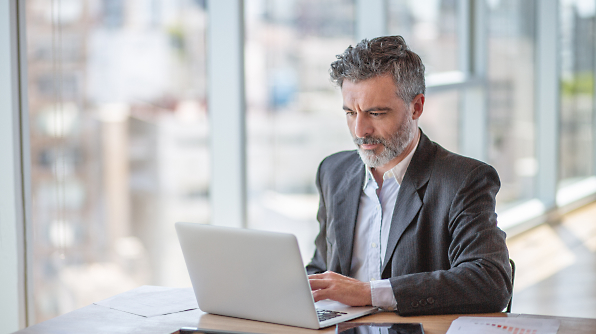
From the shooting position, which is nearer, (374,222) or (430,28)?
(374,222)

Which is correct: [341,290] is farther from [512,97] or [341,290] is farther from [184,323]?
[512,97]

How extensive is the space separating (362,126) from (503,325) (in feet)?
2.45

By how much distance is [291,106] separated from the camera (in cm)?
367

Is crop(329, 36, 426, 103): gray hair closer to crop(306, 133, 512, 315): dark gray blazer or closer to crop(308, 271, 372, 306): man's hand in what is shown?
crop(306, 133, 512, 315): dark gray blazer

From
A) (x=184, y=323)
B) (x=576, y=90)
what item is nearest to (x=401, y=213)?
(x=184, y=323)

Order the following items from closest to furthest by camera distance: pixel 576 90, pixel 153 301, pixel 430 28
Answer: pixel 153 301
pixel 430 28
pixel 576 90

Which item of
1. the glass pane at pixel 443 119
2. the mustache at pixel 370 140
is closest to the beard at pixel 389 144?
the mustache at pixel 370 140

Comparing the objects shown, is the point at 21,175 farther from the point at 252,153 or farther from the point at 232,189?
the point at 252,153

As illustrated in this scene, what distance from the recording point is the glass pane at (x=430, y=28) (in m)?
4.88

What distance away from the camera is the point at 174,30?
301 cm

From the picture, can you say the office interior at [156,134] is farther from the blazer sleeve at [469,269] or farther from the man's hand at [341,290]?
the man's hand at [341,290]

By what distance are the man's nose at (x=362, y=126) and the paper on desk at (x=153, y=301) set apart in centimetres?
71

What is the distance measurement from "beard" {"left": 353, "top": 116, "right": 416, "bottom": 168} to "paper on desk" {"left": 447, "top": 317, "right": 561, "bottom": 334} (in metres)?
0.60

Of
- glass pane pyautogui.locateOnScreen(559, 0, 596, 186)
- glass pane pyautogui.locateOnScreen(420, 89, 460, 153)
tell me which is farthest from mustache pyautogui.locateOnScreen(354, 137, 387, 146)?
glass pane pyautogui.locateOnScreen(559, 0, 596, 186)
